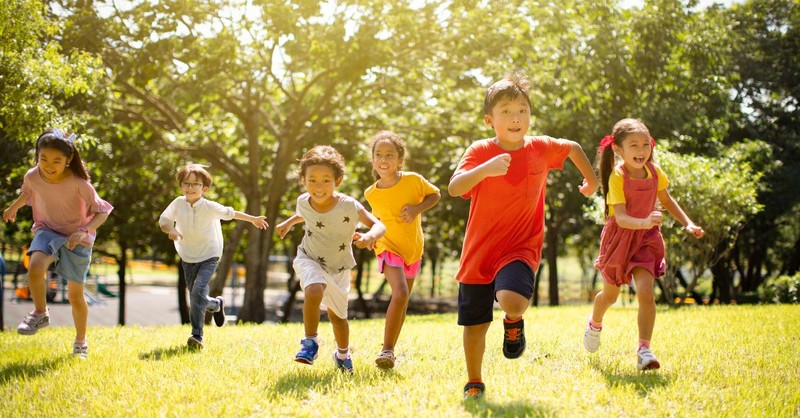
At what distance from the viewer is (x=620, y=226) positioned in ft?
17.7

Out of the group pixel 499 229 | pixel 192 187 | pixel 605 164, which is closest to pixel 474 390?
pixel 499 229

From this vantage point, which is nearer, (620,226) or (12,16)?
(620,226)

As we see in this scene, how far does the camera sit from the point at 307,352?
5289 mm

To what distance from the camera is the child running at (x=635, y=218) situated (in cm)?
542

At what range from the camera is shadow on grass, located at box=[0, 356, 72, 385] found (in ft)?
18.7

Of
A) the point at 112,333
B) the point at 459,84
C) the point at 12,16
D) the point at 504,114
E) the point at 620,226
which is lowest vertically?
the point at 112,333

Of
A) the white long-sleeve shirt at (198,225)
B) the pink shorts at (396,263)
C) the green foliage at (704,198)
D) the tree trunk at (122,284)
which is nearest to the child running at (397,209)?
the pink shorts at (396,263)

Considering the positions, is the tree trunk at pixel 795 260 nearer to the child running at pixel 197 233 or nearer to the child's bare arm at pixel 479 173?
the child running at pixel 197 233

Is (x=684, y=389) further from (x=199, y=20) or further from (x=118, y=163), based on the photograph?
(x=118, y=163)

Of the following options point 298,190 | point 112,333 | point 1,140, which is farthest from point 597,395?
point 298,190

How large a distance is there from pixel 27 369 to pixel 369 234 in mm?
3368

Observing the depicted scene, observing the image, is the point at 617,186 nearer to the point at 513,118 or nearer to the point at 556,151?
the point at 556,151

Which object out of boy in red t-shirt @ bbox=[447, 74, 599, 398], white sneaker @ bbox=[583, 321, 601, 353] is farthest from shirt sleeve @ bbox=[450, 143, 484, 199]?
white sneaker @ bbox=[583, 321, 601, 353]

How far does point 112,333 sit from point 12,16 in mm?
3819
